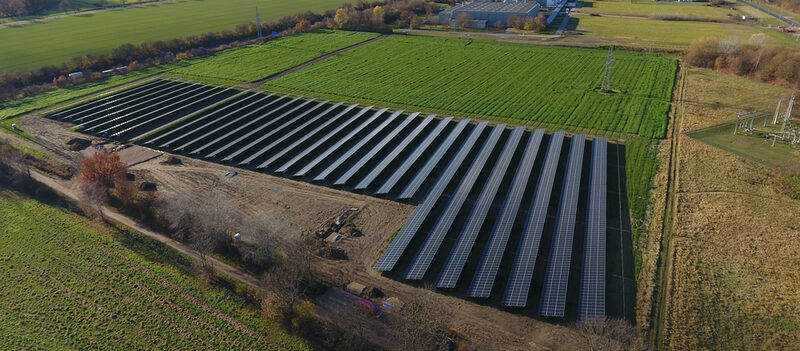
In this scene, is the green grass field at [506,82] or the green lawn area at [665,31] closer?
the green grass field at [506,82]

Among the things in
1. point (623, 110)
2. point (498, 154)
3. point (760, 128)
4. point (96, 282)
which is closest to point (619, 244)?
point (498, 154)

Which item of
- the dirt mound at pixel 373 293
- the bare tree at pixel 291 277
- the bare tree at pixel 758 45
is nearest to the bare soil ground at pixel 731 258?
the dirt mound at pixel 373 293

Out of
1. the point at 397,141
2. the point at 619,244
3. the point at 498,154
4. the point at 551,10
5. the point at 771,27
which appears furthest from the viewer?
the point at 551,10

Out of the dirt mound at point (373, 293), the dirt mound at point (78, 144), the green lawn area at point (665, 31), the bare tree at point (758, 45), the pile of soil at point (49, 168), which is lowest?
the dirt mound at point (373, 293)

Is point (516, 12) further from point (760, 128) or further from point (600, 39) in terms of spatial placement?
point (760, 128)

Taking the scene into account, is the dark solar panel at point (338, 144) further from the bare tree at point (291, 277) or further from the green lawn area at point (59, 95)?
the green lawn area at point (59, 95)

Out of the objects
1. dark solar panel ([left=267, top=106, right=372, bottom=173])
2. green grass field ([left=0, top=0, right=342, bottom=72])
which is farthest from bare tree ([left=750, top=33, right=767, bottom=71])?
green grass field ([left=0, top=0, right=342, bottom=72])
